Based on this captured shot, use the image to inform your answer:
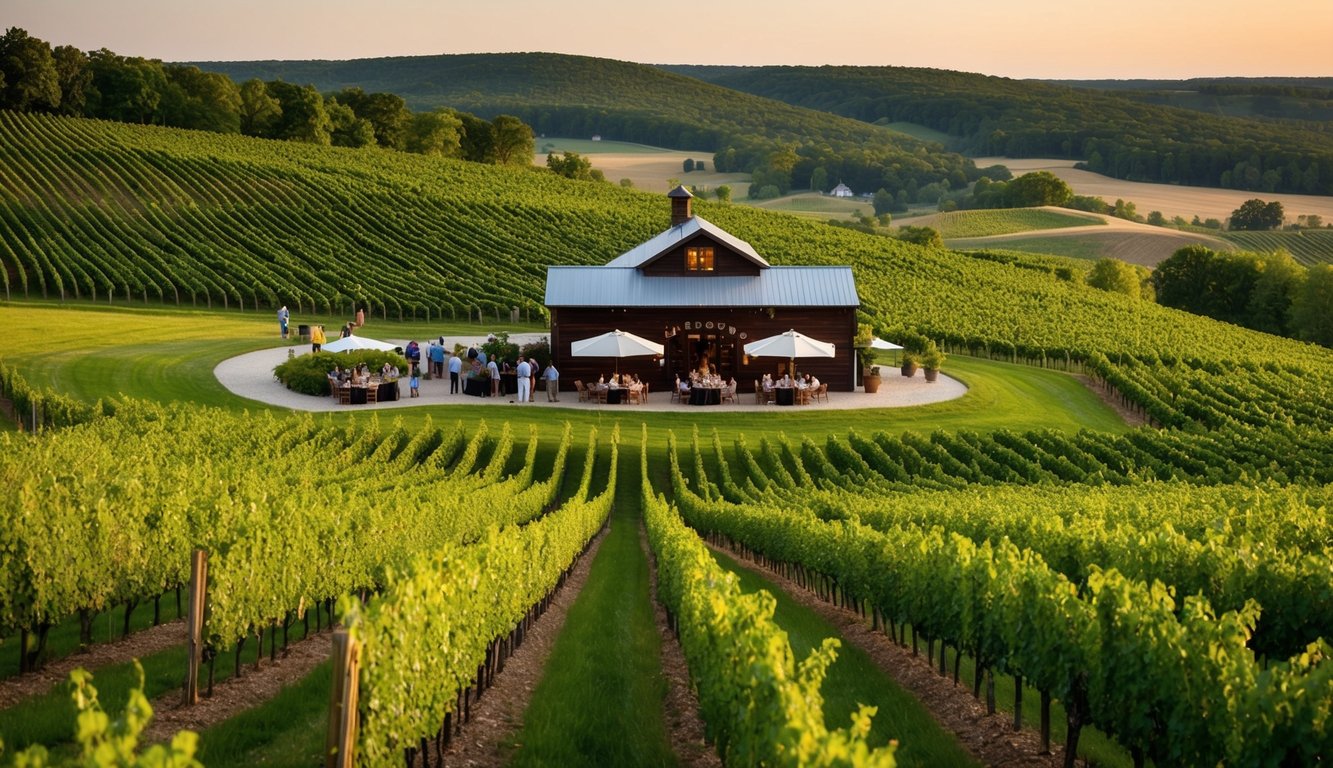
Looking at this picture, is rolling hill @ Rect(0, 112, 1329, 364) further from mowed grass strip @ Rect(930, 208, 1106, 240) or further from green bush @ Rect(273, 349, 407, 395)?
mowed grass strip @ Rect(930, 208, 1106, 240)

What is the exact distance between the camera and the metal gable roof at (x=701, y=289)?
42938 mm

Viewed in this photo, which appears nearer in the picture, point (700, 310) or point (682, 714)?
point (682, 714)

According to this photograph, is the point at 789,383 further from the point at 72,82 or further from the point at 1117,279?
the point at 72,82

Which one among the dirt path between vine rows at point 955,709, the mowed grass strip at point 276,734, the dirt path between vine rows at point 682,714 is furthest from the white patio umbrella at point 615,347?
the mowed grass strip at point 276,734

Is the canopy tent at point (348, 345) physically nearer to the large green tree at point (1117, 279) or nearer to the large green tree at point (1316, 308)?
the large green tree at point (1316, 308)

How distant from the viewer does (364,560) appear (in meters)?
16.4

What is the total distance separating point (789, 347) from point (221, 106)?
9563 cm

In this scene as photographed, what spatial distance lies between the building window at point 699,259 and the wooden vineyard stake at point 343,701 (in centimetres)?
3673

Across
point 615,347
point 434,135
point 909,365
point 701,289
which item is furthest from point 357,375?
point 434,135

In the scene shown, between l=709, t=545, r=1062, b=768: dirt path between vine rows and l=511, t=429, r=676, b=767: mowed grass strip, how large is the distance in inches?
118

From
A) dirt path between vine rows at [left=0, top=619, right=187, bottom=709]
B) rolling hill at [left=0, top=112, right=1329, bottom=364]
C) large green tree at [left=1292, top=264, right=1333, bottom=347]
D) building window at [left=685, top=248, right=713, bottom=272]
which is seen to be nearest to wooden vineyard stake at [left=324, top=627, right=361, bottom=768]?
dirt path between vine rows at [left=0, top=619, right=187, bottom=709]

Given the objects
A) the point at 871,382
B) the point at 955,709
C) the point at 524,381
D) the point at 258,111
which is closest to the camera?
the point at 955,709

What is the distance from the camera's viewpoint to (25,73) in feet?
344

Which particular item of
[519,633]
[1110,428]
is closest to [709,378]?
Result: [1110,428]
